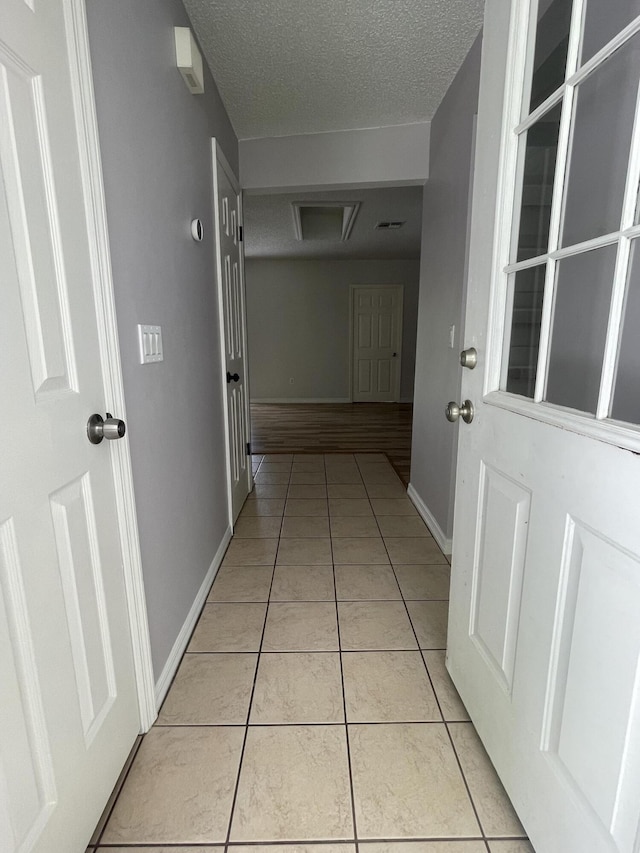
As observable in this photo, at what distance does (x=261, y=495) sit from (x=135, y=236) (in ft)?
7.22

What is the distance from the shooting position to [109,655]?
3.31ft

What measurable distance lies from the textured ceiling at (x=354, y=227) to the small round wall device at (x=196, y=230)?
2.09 meters

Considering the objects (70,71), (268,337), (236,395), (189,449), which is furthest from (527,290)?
(268,337)

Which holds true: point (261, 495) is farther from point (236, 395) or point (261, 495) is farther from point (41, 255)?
point (41, 255)

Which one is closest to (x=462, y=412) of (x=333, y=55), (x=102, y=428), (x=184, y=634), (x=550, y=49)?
(x=550, y=49)

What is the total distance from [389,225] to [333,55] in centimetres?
329

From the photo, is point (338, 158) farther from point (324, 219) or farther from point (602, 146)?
point (324, 219)

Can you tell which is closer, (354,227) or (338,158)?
(338,158)

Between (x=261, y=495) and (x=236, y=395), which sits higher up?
(x=236, y=395)

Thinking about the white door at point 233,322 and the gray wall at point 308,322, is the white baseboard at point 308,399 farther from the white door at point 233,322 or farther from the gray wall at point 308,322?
the white door at point 233,322

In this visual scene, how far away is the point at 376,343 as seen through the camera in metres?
7.40

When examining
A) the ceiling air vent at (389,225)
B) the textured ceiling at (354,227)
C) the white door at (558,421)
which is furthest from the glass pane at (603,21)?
the ceiling air vent at (389,225)

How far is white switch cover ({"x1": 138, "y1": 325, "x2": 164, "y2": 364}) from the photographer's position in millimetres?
1210

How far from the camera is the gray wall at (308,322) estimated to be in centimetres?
718
